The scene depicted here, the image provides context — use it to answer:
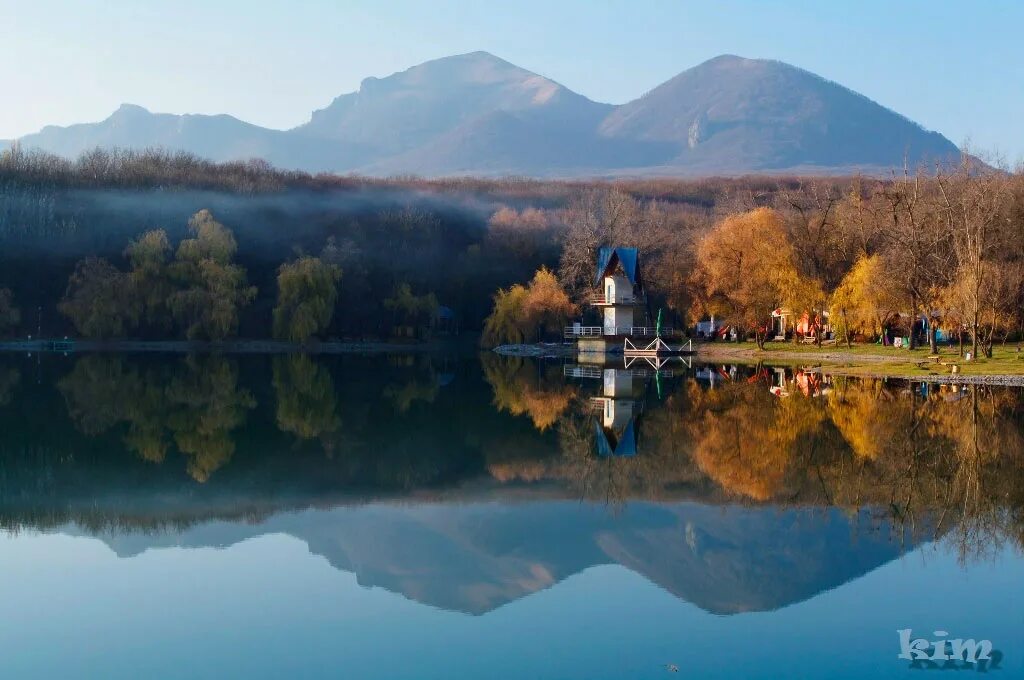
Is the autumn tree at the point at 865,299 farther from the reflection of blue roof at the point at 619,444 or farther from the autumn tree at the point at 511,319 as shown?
the reflection of blue roof at the point at 619,444

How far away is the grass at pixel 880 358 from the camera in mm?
37500

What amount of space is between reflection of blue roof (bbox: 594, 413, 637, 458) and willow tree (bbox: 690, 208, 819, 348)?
108 ft

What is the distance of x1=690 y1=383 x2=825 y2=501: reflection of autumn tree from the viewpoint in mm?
17266

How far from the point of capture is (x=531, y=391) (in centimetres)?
3600

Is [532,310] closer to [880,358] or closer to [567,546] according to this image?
[880,358]

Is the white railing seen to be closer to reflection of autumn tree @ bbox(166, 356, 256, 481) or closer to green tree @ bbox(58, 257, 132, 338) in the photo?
reflection of autumn tree @ bbox(166, 356, 256, 481)

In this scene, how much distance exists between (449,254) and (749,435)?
7487 centimetres

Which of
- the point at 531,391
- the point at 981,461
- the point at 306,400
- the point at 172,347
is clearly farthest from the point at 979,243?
the point at 172,347

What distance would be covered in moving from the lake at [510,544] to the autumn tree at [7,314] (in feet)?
173

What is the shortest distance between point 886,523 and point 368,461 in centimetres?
954

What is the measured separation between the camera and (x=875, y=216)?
2149 inches

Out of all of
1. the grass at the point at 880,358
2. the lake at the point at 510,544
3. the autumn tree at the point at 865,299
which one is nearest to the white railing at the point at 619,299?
the grass at the point at 880,358

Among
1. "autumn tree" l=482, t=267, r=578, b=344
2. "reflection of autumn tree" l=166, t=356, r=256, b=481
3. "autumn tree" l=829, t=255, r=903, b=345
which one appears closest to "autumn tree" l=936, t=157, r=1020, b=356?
"autumn tree" l=829, t=255, r=903, b=345

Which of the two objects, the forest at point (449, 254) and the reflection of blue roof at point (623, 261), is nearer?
the forest at point (449, 254)
